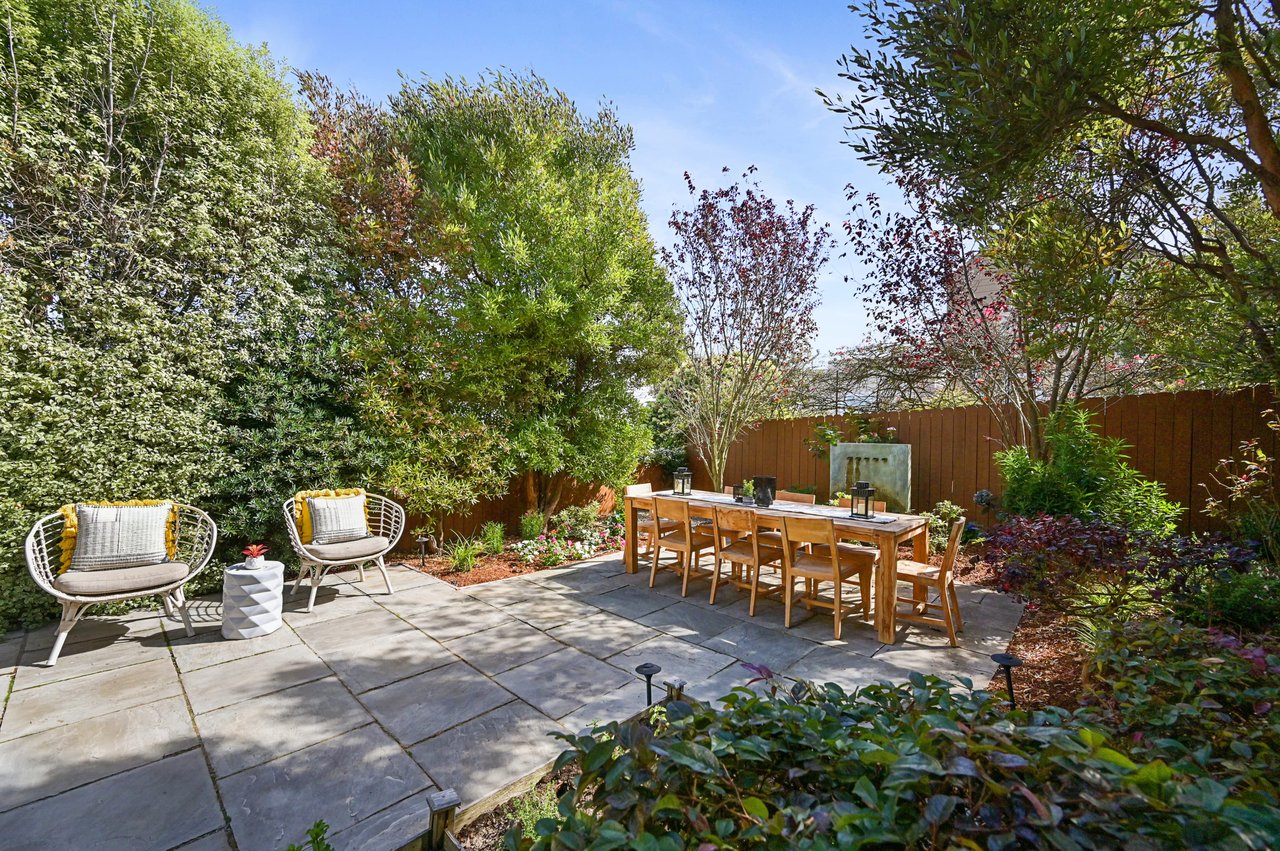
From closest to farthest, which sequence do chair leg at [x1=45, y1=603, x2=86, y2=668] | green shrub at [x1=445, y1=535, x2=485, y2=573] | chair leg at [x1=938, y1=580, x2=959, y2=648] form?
chair leg at [x1=45, y1=603, x2=86, y2=668] → chair leg at [x1=938, y1=580, x2=959, y2=648] → green shrub at [x1=445, y1=535, x2=485, y2=573]

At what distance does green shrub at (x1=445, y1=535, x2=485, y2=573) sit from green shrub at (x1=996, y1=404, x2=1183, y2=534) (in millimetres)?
5224

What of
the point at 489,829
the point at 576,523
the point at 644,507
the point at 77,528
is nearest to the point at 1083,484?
the point at 644,507

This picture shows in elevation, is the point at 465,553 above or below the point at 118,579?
below

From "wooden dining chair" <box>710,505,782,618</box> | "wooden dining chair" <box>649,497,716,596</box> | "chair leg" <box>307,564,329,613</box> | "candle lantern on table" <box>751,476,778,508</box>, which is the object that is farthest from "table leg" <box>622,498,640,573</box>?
"chair leg" <box>307,564,329,613</box>

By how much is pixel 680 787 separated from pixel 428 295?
5.87 metres

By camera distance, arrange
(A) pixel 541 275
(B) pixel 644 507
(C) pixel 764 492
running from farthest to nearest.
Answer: (A) pixel 541 275 → (B) pixel 644 507 → (C) pixel 764 492

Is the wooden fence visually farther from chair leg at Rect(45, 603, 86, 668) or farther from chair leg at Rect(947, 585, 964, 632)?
chair leg at Rect(45, 603, 86, 668)

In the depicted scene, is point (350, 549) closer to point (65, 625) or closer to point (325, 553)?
point (325, 553)

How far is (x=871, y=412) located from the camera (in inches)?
307

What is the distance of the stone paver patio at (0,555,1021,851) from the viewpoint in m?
1.96

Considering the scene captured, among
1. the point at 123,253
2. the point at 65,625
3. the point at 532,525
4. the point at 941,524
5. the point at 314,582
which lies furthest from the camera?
the point at 532,525

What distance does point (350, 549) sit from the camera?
4277mm

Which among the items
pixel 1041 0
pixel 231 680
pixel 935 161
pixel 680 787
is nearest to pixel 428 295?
pixel 231 680

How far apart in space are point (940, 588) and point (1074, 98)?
279 cm
